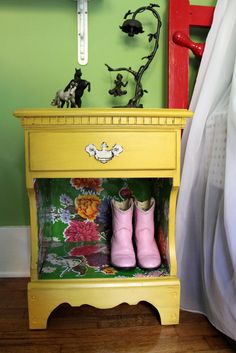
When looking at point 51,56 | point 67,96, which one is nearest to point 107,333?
point 67,96

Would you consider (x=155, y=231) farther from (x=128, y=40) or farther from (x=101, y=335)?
(x=128, y=40)

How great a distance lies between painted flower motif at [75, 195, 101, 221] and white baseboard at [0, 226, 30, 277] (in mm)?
213

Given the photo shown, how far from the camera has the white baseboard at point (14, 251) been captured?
1068 millimetres

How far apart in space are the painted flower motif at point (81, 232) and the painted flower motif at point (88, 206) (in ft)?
0.09

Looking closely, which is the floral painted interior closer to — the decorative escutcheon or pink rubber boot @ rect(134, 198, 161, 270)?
pink rubber boot @ rect(134, 198, 161, 270)

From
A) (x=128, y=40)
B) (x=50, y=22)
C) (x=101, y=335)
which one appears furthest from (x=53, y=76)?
(x=101, y=335)

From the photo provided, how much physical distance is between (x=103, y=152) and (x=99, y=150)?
0.01m

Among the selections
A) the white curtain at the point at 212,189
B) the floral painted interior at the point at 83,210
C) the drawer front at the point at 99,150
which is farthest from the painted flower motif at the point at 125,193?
the drawer front at the point at 99,150

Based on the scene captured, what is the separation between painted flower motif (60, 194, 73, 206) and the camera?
3.45 ft

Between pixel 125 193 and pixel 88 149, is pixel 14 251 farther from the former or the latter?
pixel 88 149

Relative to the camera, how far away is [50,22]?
3.31ft

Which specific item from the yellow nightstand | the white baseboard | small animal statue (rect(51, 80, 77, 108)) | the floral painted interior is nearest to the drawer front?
the yellow nightstand

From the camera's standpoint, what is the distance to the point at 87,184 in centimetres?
106

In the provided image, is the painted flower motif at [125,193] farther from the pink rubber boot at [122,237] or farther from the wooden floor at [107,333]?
the wooden floor at [107,333]
